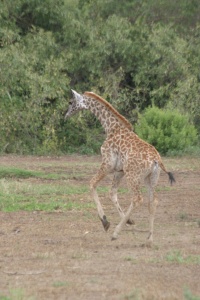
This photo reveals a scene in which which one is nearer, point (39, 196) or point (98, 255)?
point (98, 255)

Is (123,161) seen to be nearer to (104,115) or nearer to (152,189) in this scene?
(152,189)

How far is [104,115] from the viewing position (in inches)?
445

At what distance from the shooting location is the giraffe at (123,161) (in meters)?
10.1

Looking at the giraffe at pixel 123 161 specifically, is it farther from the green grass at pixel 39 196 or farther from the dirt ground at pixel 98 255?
the green grass at pixel 39 196

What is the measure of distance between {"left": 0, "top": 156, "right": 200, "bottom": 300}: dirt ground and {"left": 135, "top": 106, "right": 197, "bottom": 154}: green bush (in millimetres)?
7160

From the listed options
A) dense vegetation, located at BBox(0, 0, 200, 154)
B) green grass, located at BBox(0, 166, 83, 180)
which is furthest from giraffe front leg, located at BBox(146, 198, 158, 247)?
dense vegetation, located at BBox(0, 0, 200, 154)

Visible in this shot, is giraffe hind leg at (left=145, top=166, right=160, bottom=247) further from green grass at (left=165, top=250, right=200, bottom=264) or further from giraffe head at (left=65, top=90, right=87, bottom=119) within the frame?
giraffe head at (left=65, top=90, right=87, bottom=119)

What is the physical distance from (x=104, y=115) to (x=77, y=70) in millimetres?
12670

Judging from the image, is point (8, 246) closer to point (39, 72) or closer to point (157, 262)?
point (157, 262)

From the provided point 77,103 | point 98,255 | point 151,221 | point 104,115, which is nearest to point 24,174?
point 77,103

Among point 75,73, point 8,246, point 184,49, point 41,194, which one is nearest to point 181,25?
point 184,49

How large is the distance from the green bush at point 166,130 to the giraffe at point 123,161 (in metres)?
9.83

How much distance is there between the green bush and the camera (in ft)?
70.5

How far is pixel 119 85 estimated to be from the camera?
78.8 feet
